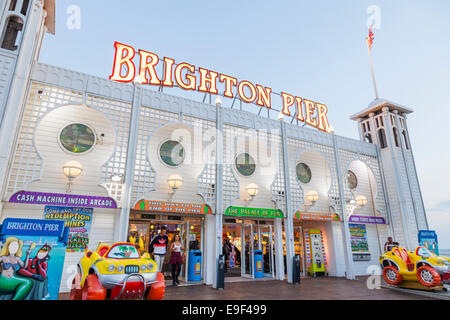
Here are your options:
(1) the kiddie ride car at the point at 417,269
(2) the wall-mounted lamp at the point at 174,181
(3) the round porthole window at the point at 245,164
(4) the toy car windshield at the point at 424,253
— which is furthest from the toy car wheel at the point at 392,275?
(2) the wall-mounted lamp at the point at 174,181

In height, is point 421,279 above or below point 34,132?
below

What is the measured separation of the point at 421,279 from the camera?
8.18m

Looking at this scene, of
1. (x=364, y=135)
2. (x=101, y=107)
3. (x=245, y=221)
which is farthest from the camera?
(x=364, y=135)

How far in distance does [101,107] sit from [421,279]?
A: 11760 millimetres

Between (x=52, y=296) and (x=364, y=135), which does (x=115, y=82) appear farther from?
(x=364, y=135)

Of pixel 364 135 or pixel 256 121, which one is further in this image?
pixel 364 135

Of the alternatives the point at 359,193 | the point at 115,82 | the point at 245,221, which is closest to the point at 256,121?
the point at 245,221

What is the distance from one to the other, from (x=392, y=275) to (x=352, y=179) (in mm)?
6138

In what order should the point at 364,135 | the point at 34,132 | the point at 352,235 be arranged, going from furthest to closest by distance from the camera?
1. the point at 364,135
2. the point at 352,235
3. the point at 34,132

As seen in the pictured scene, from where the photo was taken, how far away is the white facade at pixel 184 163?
7.92 meters

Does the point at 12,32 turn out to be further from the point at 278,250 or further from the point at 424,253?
the point at 424,253

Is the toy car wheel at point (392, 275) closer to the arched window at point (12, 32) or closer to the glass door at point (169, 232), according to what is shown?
the glass door at point (169, 232)

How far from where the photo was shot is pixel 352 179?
1427 cm

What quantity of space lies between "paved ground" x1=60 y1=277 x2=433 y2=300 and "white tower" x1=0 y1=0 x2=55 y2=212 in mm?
4687
